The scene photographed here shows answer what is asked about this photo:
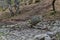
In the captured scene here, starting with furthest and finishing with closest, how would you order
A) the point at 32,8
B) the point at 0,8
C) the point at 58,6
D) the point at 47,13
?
the point at 0,8 → the point at 32,8 → the point at 58,6 → the point at 47,13

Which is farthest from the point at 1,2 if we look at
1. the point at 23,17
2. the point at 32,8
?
the point at 23,17

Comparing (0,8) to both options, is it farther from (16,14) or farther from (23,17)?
(23,17)

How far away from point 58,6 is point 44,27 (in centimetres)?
580

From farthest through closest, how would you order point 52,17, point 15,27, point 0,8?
point 0,8 → point 52,17 → point 15,27

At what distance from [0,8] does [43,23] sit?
1123 cm

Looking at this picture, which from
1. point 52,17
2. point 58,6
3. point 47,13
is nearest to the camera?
point 52,17

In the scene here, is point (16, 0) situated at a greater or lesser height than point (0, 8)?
greater

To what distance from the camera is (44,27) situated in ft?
41.2

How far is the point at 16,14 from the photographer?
1856 cm

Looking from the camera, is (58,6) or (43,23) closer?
(43,23)

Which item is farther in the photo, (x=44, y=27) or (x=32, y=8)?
(x=32, y=8)

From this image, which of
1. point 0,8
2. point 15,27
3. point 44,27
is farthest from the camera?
point 0,8

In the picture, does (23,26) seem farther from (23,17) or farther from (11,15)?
(11,15)

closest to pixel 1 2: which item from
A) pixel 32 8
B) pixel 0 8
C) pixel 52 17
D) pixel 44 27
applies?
pixel 0 8
